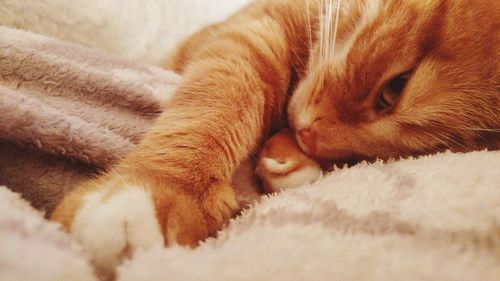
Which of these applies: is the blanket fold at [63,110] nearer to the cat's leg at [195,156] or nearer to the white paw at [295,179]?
the cat's leg at [195,156]

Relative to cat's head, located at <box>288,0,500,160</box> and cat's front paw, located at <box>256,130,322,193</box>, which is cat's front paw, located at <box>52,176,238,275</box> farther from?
cat's head, located at <box>288,0,500,160</box>

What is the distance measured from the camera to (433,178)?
0.58m

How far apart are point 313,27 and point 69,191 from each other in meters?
0.69

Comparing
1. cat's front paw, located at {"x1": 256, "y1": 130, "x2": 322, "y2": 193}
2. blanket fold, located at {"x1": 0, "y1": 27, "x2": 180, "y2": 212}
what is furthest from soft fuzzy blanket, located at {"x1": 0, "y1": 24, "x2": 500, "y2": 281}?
cat's front paw, located at {"x1": 256, "y1": 130, "x2": 322, "y2": 193}

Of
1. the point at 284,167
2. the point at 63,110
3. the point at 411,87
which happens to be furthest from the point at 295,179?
the point at 63,110

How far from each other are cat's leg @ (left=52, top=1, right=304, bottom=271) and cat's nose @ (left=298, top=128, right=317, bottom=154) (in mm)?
91

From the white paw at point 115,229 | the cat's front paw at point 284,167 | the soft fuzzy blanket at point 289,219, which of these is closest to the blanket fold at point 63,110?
the soft fuzzy blanket at point 289,219

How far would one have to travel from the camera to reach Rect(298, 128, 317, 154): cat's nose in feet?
2.72

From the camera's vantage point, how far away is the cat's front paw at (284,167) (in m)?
0.77

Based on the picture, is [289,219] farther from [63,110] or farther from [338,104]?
[63,110]

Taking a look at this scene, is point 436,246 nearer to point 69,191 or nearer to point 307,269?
point 307,269

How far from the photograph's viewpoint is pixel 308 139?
84cm

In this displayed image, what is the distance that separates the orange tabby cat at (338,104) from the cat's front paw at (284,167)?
0.09 ft

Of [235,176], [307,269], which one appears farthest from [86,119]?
[307,269]
